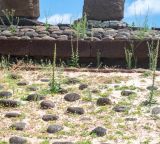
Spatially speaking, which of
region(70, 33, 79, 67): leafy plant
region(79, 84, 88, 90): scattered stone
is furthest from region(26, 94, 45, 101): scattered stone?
region(70, 33, 79, 67): leafy plant

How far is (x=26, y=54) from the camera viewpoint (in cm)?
1072

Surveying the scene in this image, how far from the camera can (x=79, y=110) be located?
23.2 feet

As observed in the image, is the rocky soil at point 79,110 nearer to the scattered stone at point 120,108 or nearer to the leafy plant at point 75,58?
the scattered stone at point 120,108

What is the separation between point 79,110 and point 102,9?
702 centimetres

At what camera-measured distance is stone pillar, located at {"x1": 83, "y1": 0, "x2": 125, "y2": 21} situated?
45.0ft

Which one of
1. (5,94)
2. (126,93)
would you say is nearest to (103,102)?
(126,93)

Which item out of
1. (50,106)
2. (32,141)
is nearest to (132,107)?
(50,106)

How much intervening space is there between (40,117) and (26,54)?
3.91 m

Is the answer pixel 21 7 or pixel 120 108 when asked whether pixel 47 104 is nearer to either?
pixel 120 108

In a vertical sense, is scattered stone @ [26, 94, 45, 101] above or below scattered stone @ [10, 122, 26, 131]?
above

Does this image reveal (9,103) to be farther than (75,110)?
Yes

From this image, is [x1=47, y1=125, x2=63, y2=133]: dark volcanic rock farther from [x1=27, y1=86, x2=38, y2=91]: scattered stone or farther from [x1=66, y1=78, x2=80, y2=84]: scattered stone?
[x1=66, y1=78, x2=80, y2=84]: scattered stone

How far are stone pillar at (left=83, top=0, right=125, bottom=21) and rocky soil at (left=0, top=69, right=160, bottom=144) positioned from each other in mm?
4920

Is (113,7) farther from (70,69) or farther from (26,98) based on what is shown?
(26,98)
